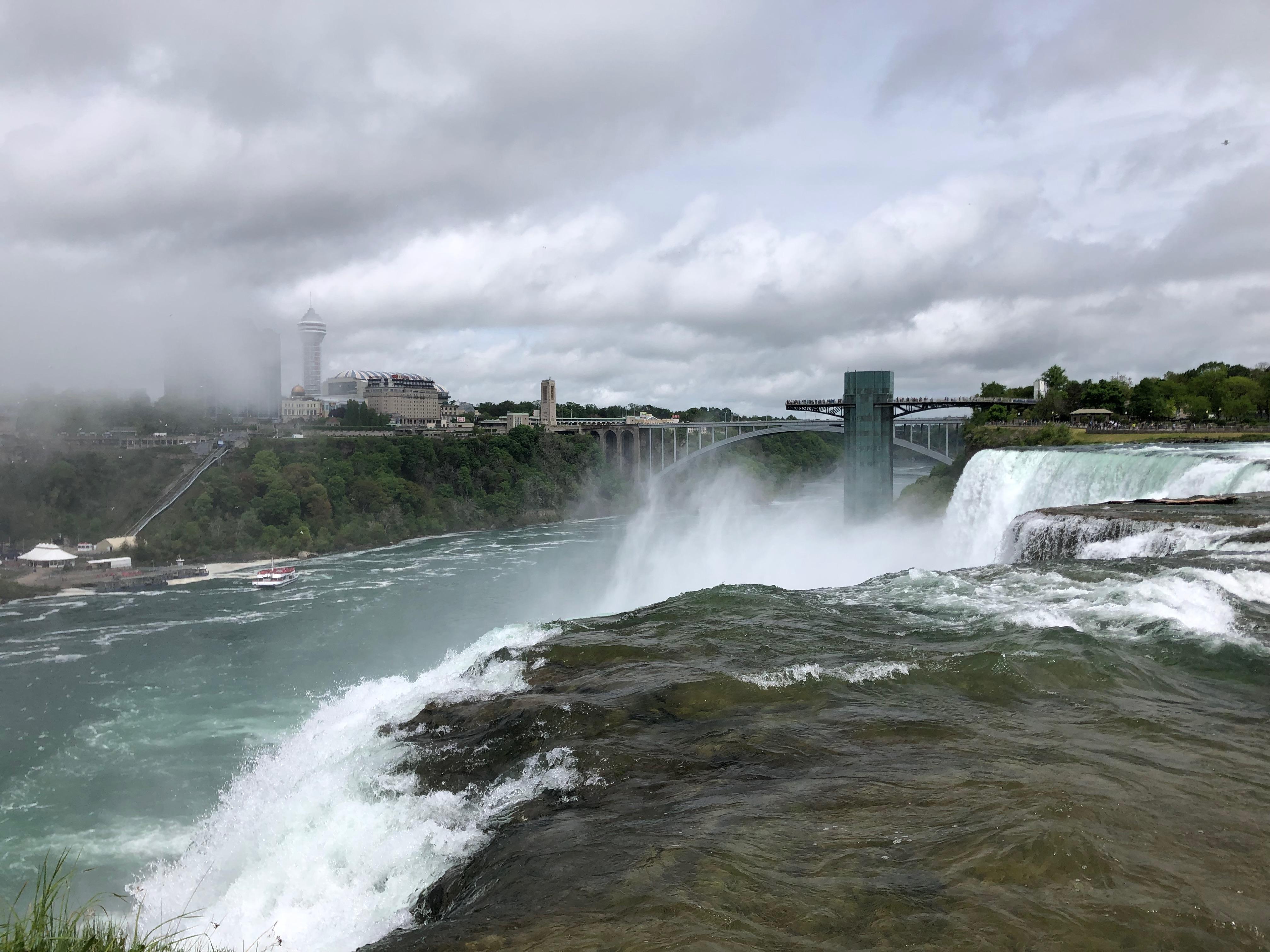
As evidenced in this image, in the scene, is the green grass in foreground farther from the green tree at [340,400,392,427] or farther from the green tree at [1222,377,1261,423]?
the green tree at [340,400,392,427]

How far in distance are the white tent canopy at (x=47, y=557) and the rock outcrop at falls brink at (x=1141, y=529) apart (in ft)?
118

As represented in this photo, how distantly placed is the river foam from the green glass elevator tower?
24.5 metres

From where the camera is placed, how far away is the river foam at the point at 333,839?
4.25m

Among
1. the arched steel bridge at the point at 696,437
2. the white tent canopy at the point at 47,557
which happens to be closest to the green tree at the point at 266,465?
the white tent canopy at the point at 47,557

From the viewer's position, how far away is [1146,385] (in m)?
32.8


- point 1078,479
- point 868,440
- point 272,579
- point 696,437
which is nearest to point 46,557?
point 272,579

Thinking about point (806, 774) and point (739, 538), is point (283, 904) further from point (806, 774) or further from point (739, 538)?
point (739, 538)

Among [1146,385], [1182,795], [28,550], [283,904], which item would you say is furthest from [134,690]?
[1146,385]

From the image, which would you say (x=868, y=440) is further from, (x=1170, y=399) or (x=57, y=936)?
(x=57, y=936)

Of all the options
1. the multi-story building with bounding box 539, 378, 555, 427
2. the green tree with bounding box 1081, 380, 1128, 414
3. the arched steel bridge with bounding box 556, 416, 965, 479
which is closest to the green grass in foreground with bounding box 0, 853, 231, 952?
the arched steel bridge with bounding box 556, 416, 965, 479

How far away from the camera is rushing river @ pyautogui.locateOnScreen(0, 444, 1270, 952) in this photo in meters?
3.30

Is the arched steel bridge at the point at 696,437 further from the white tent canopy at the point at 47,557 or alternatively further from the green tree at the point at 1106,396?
the white tent canopy at the point at 47,557

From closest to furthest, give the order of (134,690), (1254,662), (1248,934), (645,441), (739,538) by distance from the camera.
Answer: (1248,934) < (1254,662) < (134,690) < (739,538) < (645,441)

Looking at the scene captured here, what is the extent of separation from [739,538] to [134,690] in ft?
68.7
